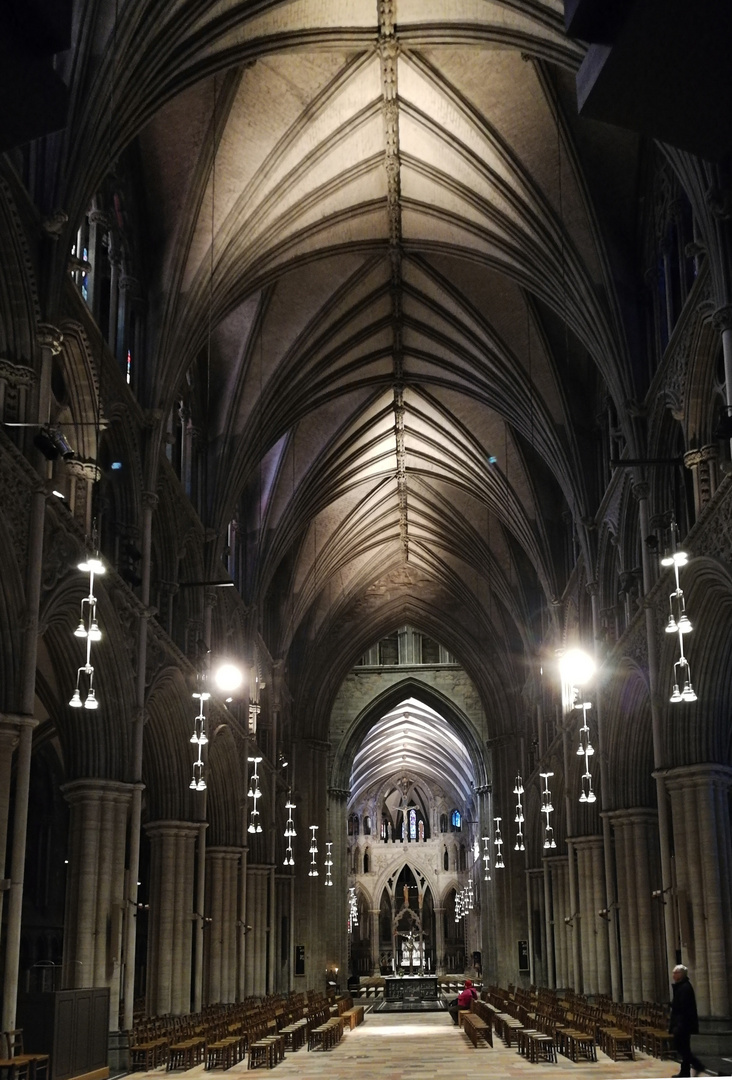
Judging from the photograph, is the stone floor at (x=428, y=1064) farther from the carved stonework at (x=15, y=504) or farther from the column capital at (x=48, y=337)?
the column capital at (x=48, y=337)

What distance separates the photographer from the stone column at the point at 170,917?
2722 cm

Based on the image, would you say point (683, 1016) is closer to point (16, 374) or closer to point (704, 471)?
point (704, 471)

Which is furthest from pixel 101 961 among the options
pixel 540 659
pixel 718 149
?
pixel 540 659

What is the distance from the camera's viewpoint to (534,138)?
2391 centimetres

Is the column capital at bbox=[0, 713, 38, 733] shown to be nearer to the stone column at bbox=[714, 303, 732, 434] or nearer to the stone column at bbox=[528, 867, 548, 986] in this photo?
the stone column at bbox=[714, 303, 732, 434]

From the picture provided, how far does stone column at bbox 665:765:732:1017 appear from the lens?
20.3 metres

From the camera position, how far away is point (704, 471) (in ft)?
66.7

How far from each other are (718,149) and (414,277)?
27.7m

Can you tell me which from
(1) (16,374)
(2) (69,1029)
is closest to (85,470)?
(1) (16,374)

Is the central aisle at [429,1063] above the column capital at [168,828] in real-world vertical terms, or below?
below

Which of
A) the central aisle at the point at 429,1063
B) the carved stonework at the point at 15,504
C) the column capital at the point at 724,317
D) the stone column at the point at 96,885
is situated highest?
the column capital at the point at 724,317

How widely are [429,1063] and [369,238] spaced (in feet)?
62.6

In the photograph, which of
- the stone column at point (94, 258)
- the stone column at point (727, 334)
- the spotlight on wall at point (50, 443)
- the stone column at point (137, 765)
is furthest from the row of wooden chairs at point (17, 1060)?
the stone column at point (727, 334)

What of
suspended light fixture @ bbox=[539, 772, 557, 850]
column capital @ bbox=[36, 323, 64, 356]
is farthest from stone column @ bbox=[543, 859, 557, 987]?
column capital @ bbox=[36, 323, 64, 356]
